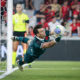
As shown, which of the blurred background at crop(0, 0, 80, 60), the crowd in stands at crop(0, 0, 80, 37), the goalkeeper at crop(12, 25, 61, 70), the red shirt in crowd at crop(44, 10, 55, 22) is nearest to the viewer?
the goalkeeper at crop(12, 25, 61, 70)

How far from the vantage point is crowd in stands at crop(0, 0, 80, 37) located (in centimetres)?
1744

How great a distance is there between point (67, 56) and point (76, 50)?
0.41 meters

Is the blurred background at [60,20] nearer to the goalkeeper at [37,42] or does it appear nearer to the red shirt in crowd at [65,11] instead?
the red shirt in crowd at [65,11]

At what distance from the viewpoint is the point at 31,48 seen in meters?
10.0

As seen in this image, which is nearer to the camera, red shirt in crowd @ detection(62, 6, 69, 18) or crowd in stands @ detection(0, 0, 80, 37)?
crowd in stands @ detection(0, 0, 80, 37)

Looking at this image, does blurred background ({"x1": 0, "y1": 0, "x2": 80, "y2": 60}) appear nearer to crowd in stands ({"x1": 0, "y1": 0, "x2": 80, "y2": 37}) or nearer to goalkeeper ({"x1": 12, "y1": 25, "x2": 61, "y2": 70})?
crowd in stands ({"x1": 0, "y1": 0, "x2": 80, "y2": 37})

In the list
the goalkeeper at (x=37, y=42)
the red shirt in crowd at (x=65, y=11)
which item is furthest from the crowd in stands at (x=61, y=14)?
the goalkeeper at (x=37, y=42)

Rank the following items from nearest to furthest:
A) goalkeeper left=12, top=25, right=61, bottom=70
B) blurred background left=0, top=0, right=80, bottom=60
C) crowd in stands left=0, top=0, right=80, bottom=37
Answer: goalkeeper left=12, top=25, right=61, bottom=70 < blurred background left=0, top=0, right=80, bottom=60 < crowd in stands left=0, top=0, right=80, bottom=37

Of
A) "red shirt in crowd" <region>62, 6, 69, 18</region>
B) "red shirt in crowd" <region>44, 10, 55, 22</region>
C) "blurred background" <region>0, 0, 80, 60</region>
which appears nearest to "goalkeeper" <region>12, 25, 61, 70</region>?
"blurred background" <region>0, 0, 80, 60</region>

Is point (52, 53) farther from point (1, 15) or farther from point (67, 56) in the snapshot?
point (1, 15)

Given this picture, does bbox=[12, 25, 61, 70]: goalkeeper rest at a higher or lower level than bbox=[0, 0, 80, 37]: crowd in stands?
lower

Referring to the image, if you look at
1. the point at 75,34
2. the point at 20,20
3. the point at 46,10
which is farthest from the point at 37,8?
the point at 20,20

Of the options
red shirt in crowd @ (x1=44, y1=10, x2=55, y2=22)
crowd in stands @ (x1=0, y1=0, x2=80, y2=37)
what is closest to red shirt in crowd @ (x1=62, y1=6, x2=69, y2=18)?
crowd in stands @ (x1=0, y1=0, x2=80, y2=37)

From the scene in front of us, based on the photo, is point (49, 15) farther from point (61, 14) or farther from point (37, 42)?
point (37, 42)
